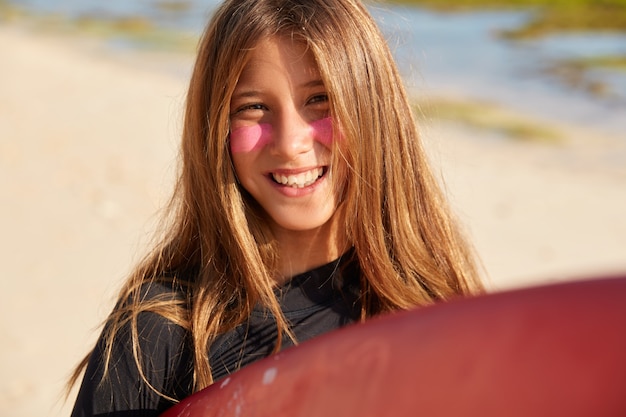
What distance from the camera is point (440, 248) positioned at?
2.29 metres

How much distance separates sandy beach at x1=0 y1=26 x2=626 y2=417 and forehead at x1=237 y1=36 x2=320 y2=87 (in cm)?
155

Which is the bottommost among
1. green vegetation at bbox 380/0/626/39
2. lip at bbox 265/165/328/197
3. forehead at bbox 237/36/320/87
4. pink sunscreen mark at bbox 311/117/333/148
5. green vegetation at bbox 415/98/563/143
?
green vegetation at bbox 415/98/563/143

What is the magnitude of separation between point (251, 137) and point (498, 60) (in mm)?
8762

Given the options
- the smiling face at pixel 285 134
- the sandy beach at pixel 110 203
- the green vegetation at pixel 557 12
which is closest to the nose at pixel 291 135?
the smiling face at pixel 285 134

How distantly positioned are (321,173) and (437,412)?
81 cm

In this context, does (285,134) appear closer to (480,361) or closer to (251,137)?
(251,137)

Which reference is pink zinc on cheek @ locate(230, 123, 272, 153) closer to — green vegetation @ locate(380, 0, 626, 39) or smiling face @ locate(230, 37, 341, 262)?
smiling face @ locate(230, 37, 341, 262)

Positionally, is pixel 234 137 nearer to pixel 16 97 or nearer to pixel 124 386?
pixel 124 386

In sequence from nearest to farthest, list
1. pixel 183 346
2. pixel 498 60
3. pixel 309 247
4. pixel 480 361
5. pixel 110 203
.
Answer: pixel 480 361 → pixel 183 346 → pixel 309 247 → pixel 110 203 → pixel 498 60

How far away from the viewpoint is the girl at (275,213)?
6.45ft

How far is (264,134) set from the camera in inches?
79.3

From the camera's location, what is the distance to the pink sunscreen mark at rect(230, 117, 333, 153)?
2010mm

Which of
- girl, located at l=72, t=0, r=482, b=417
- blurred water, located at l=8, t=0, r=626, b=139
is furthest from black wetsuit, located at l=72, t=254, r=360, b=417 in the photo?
blurred water, located at l=8, t=0, r=626, b=139

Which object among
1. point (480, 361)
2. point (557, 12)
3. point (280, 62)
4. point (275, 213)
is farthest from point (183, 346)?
point (557, 12)
